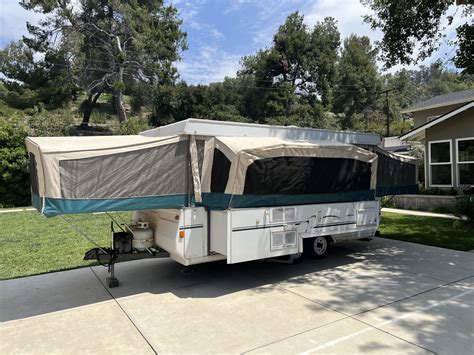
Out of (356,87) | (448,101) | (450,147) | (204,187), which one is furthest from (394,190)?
(356,87)

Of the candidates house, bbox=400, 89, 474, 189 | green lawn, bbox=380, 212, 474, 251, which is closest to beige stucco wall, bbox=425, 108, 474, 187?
house, bbox=400, 89, 474, 189

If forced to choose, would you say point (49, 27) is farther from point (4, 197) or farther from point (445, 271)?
point (445, 271)

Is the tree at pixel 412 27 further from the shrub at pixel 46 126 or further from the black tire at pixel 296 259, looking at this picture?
the shrub at pixel 46 126

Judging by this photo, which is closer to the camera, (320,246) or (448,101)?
(320,246)

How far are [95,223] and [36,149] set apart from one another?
25.4ft

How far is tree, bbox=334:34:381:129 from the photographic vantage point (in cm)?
5203

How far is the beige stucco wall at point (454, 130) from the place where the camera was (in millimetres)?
13922

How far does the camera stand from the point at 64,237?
925cm

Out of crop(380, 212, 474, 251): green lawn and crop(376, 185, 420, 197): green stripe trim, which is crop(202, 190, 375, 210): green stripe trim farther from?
crop(380, 212, 474, 251): green lawn

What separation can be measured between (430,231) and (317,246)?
186 inches

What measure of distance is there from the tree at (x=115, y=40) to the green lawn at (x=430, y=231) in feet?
76.4

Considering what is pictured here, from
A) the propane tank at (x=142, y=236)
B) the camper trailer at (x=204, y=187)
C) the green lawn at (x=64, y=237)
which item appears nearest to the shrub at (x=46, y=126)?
the green lawn at (x=64, y=237)

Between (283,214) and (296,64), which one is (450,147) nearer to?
(283,214)

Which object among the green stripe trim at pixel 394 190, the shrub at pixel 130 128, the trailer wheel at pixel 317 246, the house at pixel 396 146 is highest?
the shrub at pixel 130 128
